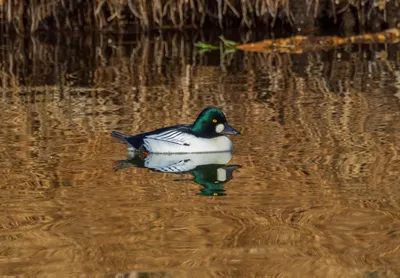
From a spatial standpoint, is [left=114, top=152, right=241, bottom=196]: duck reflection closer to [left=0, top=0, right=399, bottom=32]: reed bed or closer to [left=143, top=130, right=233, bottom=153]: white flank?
[left=143, top=130, right=233, bottom=153]: white flank

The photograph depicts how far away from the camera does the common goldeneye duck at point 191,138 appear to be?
9.26 metres

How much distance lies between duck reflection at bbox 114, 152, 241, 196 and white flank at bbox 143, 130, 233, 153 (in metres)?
0.04

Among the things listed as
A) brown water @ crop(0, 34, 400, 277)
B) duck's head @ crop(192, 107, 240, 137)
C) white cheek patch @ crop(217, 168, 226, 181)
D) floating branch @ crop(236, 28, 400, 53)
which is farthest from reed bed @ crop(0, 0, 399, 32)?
white cheek patch @ crop(217, 168, 226, 181)

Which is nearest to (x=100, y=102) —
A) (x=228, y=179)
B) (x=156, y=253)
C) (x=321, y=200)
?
(x=228, y=179)

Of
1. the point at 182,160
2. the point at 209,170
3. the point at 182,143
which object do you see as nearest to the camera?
the point at 209,170

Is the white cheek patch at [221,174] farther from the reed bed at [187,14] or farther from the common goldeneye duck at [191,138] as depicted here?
the reed bed at [187,14]

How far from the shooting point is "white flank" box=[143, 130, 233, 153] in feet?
30.3

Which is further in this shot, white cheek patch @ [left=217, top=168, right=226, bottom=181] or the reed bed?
the reed bed

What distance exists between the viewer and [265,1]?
15.1 metres

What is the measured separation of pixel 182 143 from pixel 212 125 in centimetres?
28

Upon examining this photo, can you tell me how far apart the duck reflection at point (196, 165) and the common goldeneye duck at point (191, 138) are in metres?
0.05

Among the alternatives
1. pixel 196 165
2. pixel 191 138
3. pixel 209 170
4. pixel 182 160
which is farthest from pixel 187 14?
pixel 209 170

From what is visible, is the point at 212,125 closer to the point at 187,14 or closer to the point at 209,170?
the point at 209,170

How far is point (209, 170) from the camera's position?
348 inches
